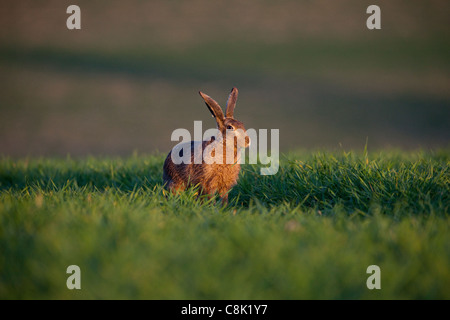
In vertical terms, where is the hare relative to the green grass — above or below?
above

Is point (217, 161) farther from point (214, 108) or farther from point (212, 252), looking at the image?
point (212, 252)

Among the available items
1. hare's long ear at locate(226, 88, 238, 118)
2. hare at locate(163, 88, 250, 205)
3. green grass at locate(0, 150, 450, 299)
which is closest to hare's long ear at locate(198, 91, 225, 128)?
hare at locate(163, 88, 250, 205)

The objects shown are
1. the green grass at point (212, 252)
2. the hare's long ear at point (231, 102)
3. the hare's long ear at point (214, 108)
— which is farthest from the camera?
the hare's long ear at point (231, 102)

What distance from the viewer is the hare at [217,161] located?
4.47m

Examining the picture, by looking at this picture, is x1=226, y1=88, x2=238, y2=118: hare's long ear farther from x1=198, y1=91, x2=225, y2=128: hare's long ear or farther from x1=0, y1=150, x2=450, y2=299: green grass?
x1=0, y1=150, x2=450, y2=299: green grass

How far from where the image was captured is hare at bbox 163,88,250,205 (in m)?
4.47

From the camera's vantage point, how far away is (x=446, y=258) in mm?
2551

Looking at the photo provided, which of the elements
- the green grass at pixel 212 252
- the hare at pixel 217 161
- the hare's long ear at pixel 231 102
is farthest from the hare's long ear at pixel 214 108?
the green grass at pixel 212 252

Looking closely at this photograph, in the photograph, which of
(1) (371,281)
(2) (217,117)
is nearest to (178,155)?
(2) (217,117)

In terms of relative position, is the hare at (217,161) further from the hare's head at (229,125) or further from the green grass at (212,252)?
the green grass at (212,252)

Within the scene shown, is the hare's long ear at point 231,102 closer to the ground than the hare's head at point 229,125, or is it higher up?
higher up

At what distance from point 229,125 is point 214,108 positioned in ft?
0.85

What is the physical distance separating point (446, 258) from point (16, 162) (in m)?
6.74
